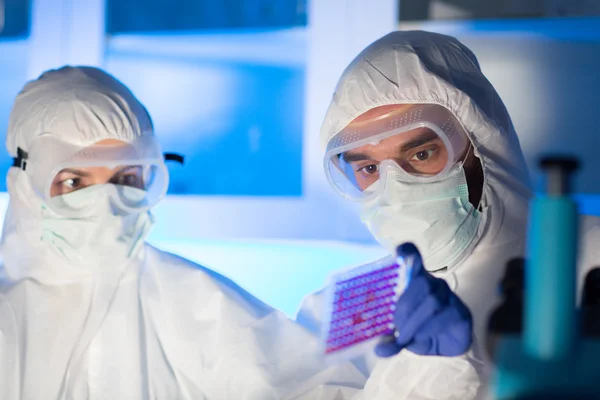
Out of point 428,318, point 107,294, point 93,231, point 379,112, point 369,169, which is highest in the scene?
point 379,112

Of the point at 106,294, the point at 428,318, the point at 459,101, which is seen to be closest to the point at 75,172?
the point at 106,294

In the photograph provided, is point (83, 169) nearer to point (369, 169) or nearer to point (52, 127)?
point (52, 127)

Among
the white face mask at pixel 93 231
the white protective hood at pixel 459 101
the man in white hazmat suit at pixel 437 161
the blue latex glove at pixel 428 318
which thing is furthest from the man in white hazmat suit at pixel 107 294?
the blue latex glove at pixel 428 318

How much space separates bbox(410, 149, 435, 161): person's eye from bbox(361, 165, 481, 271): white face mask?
0.09 m

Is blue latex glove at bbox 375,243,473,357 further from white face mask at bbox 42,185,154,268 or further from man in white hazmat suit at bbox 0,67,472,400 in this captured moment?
white face mask at bbox 42,185,154,268

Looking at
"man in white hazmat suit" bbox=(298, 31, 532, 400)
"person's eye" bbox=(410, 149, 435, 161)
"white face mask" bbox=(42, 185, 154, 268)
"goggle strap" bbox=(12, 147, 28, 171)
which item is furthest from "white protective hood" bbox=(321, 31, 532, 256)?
"goggle strap" bbox=(12, 147, 28, 171)

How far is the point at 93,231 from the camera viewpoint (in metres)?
1.86

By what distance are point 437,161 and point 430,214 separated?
0.55ft

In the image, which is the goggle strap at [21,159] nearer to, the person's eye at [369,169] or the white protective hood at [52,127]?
the white protective hood at [52,127]

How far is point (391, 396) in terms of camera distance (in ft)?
4.39

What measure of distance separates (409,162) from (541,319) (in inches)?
42.4

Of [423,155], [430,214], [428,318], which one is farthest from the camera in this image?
[423,155]

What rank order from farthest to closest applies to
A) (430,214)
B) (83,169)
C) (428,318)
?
(83,169) < (430,214) < (428,318)

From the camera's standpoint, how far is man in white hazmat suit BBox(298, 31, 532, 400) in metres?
1.53
